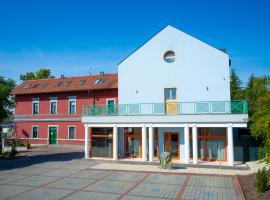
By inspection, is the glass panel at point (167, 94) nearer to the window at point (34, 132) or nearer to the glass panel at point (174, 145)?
the glass panel at point (174, 145)

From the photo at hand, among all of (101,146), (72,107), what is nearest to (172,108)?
(101,146)

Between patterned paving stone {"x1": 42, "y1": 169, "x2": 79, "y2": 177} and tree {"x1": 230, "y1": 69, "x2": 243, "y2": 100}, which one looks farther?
tree {"x1": 230, "y1": 69, "x2": 243, "y2": 100}

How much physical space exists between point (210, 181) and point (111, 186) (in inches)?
200

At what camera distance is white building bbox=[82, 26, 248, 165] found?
18312 millimetres

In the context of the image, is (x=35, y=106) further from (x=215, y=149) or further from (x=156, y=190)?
(x=156, y=190)

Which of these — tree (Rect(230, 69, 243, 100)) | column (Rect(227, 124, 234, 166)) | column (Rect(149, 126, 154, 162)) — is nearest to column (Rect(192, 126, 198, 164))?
column (Rect(227, 124, 234, 166))

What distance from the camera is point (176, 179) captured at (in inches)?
558

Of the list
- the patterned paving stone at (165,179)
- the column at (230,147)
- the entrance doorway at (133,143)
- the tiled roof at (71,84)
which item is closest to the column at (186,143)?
the column at (230,147)

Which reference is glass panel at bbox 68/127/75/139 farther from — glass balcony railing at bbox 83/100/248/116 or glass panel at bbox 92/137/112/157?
glass balcony railing at bbox 83/100/248/116

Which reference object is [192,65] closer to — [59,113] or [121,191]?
[121,191]

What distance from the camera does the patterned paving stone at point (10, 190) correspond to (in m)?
11.6

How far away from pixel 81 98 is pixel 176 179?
18680 mm

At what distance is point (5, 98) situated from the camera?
21891 millimetres

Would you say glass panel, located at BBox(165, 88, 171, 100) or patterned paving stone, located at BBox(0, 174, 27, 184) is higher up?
glass panel, located at BBox(165, 88, 171, 100)
